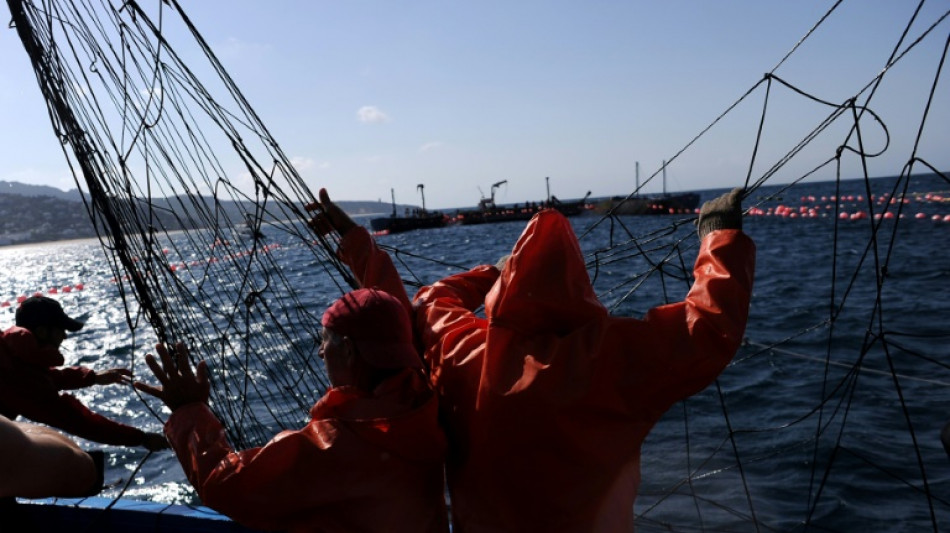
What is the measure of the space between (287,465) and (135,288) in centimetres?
207

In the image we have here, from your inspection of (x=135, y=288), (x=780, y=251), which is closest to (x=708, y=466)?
(x=135, y=288)

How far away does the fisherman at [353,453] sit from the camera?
5.78 ft

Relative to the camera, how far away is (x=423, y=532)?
191 centimetres

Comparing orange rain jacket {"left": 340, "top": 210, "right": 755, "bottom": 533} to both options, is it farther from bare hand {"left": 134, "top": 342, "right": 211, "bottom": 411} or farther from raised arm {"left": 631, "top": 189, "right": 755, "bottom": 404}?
bare hand {"left": 134, "top": 342, "right": 211, "bottom": 411}

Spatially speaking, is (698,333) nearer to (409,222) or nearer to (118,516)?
(118,516)

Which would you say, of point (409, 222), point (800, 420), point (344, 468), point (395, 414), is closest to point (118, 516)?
point (344, 468)

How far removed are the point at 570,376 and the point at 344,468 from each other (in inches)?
23.7

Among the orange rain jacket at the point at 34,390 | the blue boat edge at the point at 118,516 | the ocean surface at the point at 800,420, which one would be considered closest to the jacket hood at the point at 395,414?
the ocean surface at the point at 800,420

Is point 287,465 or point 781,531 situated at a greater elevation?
point 287,465

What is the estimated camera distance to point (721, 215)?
195 centimetres

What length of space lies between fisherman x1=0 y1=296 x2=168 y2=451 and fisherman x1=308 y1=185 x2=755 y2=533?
241 centimetres

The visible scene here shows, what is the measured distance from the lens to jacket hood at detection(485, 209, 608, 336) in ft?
5.44

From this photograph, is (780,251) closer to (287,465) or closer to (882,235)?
(882,235)

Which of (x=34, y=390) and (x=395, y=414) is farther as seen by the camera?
(x=34, y=390)
